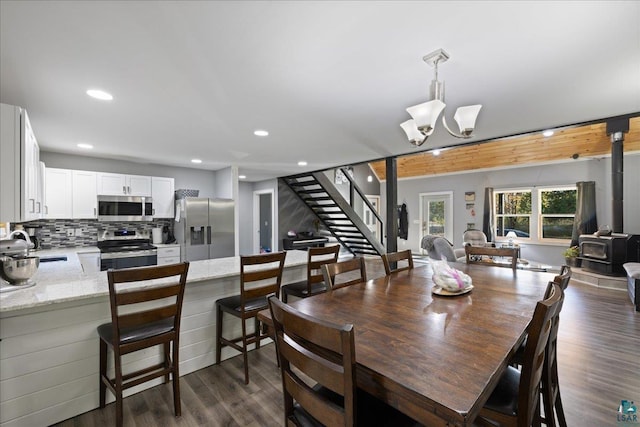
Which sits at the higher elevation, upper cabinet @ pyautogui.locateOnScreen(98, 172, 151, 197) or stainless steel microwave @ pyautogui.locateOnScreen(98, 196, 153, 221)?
upper cabinet @ pyautogui.locateOnScreen(98, 172, 151, 197)

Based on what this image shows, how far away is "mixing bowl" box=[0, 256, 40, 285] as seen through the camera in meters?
1.83

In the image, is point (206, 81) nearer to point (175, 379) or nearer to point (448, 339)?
point (175, 379)

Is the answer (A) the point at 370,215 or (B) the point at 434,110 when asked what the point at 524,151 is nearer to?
(A) the point at 370,215

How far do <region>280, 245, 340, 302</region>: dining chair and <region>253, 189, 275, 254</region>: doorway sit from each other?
5.06 metres

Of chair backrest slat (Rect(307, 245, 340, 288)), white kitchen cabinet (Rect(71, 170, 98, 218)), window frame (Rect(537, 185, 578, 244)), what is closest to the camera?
chair backrest slat (Rect(307, 245, 340, 288))

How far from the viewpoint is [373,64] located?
194cm

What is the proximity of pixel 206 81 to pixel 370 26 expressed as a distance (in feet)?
4.26

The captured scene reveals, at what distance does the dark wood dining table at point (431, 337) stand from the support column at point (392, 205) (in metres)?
2.72

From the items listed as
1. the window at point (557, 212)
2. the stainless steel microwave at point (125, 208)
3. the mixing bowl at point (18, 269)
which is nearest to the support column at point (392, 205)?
the stainless steel microwave at point (125, 208)

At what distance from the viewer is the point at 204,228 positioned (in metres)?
5.24

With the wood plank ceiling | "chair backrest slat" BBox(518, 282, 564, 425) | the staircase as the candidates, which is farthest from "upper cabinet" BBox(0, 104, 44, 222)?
the staircase

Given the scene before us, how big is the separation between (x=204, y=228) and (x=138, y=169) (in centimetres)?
166

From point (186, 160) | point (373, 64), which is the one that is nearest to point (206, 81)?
point (373, 64)

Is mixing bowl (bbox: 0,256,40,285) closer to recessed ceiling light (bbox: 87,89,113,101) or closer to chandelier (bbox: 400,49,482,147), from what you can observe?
recessed ceiling light (bbox: 87,89,113,101)
